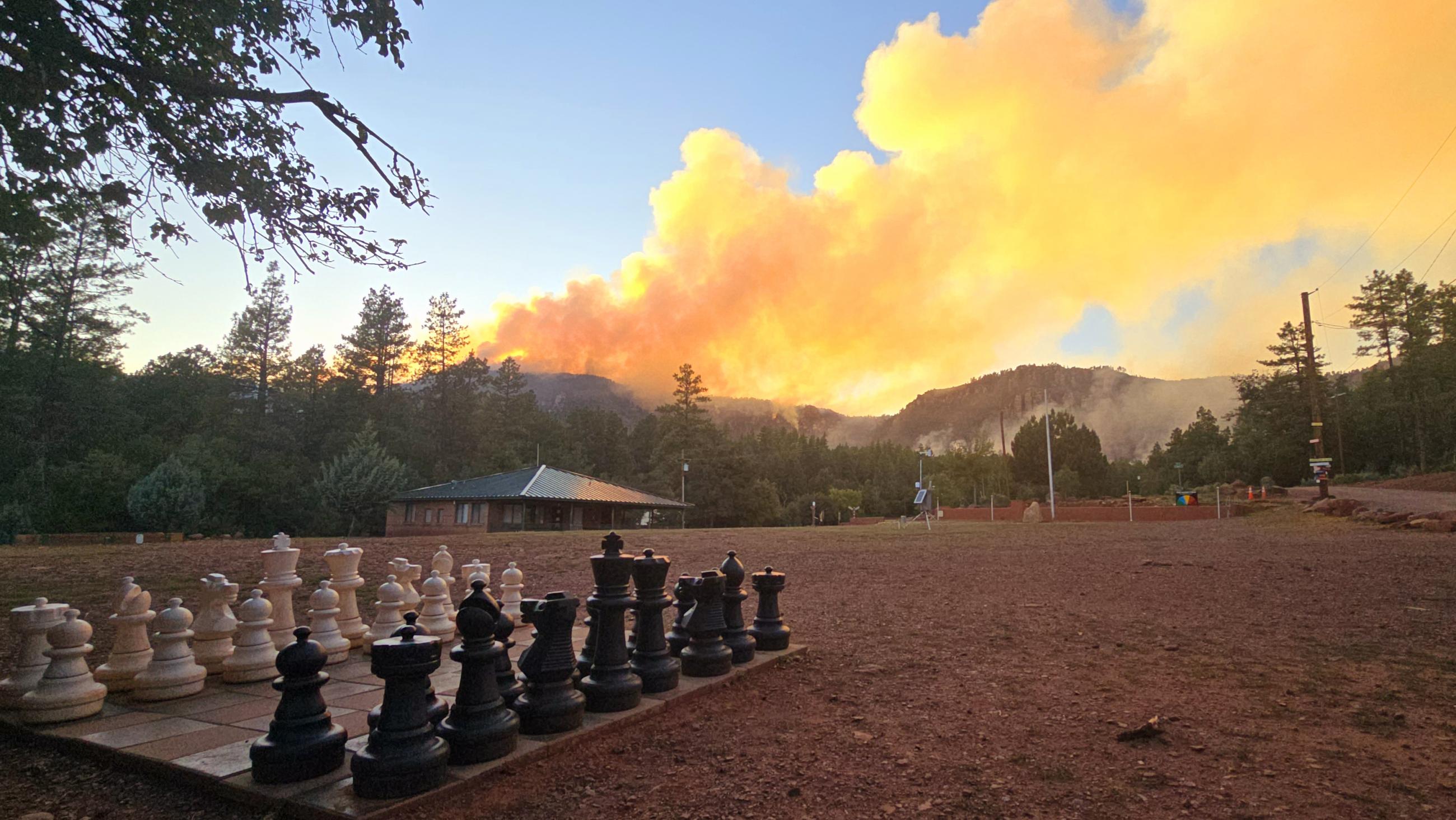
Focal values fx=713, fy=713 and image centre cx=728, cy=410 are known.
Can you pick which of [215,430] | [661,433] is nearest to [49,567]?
Answer: [215,430]

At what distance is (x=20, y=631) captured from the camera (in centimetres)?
296

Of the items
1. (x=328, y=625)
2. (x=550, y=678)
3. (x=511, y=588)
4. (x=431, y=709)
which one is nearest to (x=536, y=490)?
(x=511, y=588)

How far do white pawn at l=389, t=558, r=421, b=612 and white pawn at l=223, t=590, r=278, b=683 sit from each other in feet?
2.38

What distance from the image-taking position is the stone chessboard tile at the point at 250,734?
2121 millimetres

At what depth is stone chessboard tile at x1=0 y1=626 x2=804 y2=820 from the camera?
6.96 feet

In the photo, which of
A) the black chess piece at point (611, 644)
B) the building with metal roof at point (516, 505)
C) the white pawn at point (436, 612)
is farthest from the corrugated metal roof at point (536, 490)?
the black chess piece at point (611, 644)

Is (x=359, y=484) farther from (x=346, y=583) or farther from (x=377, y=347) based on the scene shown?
(x=346, y=583)

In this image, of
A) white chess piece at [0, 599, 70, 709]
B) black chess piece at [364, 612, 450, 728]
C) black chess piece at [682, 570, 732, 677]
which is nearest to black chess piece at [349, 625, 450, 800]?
black chess piece at [364, 612, 450, 728]

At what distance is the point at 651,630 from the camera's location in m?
3.30

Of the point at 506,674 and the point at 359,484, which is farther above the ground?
the point at 359,484

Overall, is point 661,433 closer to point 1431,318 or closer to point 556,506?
point 556,506

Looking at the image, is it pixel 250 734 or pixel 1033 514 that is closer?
pixel 250 734

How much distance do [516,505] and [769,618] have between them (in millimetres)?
34316

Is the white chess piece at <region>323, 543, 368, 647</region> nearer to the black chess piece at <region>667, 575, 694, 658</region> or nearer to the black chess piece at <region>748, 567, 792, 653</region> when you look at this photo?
the black chess piece at <region>667, 575, 694, 658</region>
